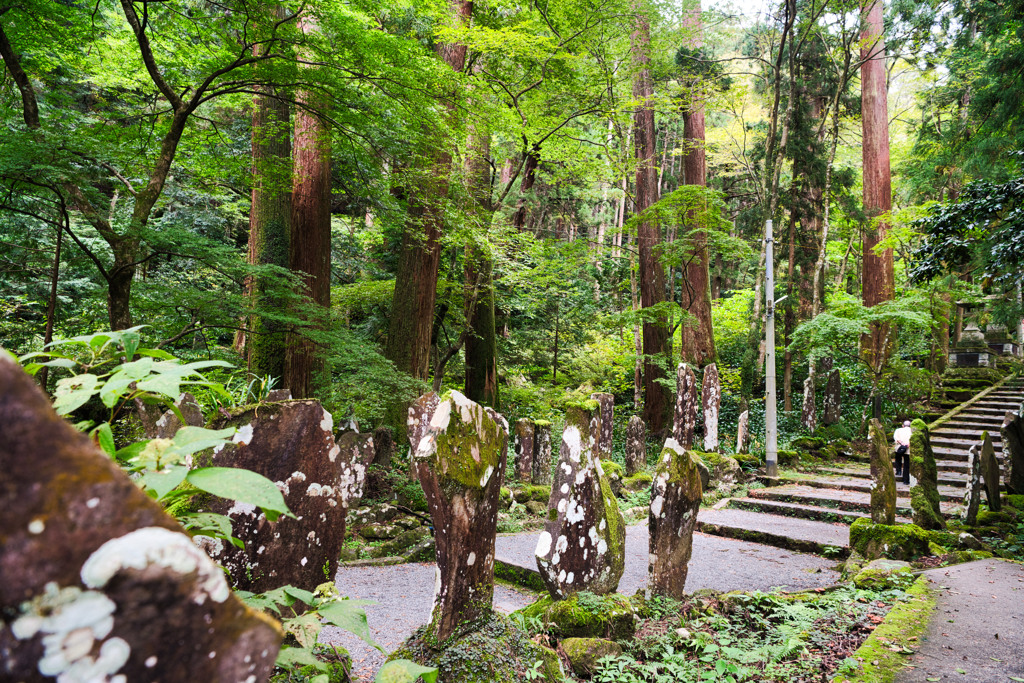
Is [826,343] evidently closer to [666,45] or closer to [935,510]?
[935,510]

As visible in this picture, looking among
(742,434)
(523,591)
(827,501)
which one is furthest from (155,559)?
(742,434)

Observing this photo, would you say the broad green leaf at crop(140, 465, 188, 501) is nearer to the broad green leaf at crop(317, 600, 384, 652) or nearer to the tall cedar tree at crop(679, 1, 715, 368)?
the broad green leaf at crop(317, 600, 384, 652)

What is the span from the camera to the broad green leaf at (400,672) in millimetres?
1265

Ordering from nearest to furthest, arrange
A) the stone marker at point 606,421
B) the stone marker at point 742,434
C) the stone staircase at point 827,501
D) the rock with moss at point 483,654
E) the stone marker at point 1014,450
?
the rock with moss at point 483,654, the stone staircase at point 827,501, the stone marker at point 1014,450, the stone marker at point 606,421, the stone marker at point 742,434

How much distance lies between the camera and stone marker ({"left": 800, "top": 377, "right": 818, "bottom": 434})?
1561cm

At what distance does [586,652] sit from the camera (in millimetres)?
3441

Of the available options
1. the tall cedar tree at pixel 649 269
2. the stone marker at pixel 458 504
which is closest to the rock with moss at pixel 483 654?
the stone marker at pixel 458 504

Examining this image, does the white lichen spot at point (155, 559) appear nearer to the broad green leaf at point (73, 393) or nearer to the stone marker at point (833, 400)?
the broad green leaf at point (73, 393)

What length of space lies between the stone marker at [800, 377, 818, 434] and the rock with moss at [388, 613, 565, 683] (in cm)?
1526

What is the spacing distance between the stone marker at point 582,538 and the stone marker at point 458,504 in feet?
5.25

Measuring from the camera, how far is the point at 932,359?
16609 mm

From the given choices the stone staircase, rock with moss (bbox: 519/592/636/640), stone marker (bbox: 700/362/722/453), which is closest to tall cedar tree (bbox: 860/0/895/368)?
the stone staircase

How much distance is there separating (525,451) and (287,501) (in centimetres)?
832

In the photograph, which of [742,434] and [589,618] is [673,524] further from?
[742,434]
